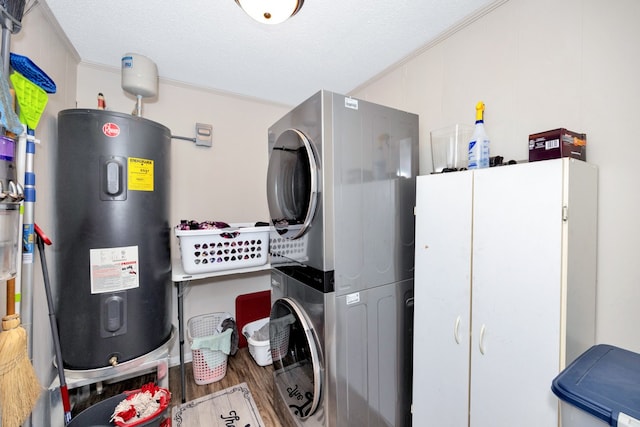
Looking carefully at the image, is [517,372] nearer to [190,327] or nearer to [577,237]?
[577,237]

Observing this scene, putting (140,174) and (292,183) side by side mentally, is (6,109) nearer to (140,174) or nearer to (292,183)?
(140,174)

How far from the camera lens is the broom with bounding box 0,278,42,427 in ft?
3.32

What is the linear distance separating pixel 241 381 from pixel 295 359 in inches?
39.2

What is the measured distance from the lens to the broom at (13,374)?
3.32 feet

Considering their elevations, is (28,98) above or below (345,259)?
above

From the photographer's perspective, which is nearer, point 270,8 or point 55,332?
point 270,8

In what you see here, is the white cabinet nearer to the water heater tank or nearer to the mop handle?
the water heater tank

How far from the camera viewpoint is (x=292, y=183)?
1.53 m

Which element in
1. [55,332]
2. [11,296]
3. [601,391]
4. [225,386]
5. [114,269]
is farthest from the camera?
[225,386]

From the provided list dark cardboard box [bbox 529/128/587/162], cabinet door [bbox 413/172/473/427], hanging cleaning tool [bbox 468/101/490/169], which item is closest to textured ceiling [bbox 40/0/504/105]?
hanging cleaning tool [bbox 468/101/490/169]

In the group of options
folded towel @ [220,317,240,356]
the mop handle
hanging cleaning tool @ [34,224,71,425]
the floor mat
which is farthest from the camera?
folded towel @ [220,317,240,356]

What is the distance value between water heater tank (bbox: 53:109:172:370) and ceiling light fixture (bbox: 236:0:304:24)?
38.3 inches

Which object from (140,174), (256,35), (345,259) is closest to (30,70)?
(140,174)

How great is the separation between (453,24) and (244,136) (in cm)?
198
